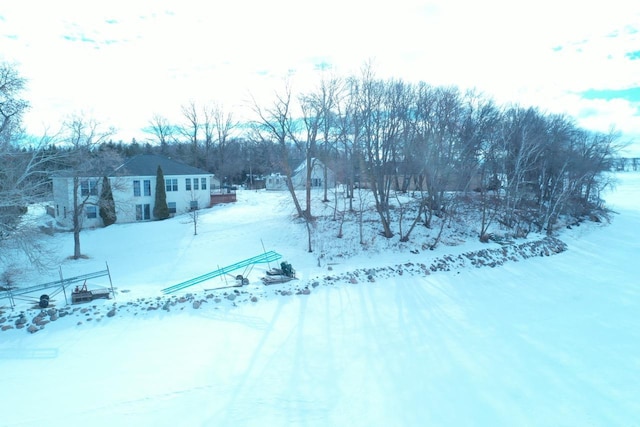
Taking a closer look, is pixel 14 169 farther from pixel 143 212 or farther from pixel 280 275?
pixel 143 212

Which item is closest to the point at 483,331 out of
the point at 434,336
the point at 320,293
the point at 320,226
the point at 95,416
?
the point at 434,336

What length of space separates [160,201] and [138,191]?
1.96 metres

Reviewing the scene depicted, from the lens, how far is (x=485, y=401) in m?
7.92

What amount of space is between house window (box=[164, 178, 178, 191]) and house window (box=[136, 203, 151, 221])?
2081 mm

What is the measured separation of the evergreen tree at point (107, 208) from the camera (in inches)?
981

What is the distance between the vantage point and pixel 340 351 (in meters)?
10.1

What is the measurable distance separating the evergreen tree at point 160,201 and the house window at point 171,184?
1110 mm

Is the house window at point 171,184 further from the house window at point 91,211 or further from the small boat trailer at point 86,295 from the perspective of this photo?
the small boat trailer at point 86,295

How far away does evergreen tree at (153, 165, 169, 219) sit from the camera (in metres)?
29.3

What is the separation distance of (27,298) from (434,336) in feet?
45.4

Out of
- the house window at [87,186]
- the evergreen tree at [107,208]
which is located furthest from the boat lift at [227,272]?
the house window at [87,186]

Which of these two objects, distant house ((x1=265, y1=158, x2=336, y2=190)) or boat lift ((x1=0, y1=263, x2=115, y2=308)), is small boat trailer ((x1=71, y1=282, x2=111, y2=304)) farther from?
distant house ((x1=265, y1=158, x2=336, y2=190))

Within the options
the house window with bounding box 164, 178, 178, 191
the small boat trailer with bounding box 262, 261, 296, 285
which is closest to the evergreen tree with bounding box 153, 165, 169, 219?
the house window with bounding box 164, 178, 178, 191

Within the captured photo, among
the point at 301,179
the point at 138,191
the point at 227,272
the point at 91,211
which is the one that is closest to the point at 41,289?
the point at 227,272
